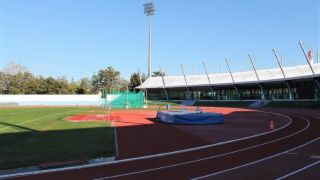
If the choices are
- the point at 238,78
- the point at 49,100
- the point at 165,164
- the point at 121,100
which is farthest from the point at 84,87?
the point at 165,164

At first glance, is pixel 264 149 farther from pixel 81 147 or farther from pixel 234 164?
pixel 81 147

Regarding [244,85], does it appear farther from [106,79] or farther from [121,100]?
[106,79]

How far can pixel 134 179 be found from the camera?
10.8 m

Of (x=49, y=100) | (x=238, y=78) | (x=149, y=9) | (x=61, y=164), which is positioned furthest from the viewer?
(x=149, y=9)

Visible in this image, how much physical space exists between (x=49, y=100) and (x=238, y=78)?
4000 centimetres

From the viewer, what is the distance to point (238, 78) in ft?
258

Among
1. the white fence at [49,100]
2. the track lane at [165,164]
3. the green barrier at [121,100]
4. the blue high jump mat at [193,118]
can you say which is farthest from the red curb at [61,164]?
the white fence at [49,100]

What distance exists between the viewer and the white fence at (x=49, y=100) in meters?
83.4

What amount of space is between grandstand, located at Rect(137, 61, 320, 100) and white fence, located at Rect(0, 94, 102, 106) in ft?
52.8

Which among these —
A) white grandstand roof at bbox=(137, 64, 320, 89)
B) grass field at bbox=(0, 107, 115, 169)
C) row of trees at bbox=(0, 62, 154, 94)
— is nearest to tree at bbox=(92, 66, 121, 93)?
row of trees at bbox=(0, 62, 154, 94)

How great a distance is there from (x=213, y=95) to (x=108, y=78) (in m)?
50.1

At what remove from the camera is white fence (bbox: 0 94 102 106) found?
83.4 meters

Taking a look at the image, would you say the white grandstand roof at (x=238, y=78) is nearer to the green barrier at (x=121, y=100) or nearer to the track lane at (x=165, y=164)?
the green barrier at (x=121, y=100)

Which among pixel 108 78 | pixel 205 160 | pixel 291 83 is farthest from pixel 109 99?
pixel 108 78
